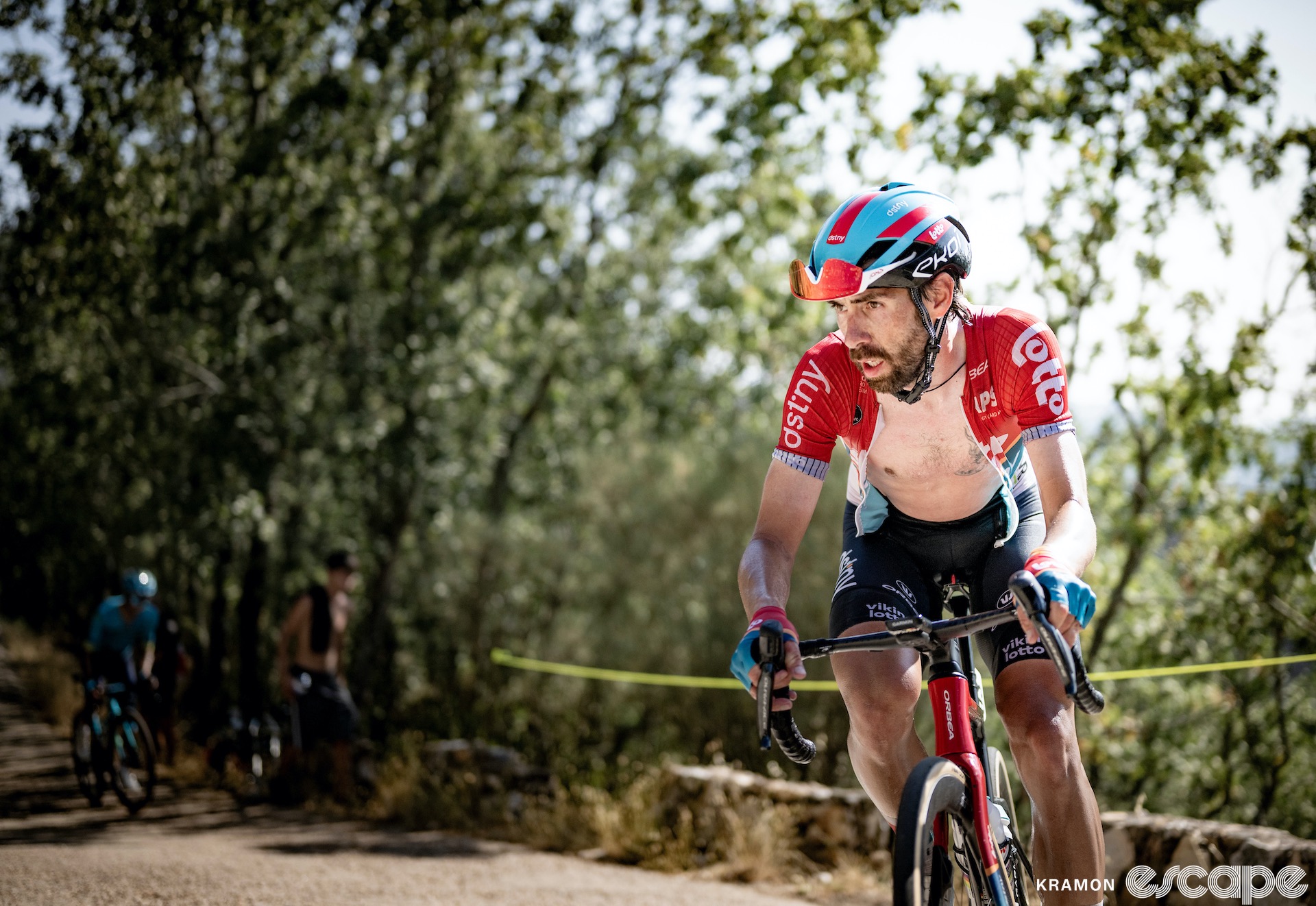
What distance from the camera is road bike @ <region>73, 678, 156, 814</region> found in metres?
10.3

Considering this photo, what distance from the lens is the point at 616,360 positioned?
20.3 metres

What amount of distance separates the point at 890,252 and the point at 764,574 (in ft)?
3.08

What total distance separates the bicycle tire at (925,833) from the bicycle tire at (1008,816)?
0.26m

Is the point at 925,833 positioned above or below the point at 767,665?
below

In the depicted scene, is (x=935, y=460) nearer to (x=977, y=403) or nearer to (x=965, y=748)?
(x=977, y=403)

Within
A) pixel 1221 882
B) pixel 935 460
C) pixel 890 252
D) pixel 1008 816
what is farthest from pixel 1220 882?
pixel 890 252

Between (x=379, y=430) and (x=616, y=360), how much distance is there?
310 inches

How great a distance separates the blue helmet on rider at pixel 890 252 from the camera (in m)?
3.03

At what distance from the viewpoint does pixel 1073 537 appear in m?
2.78

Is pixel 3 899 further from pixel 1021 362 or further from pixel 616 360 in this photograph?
pixel 616 360

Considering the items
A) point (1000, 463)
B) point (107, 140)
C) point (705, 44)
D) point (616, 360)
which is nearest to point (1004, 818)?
point (1000, 463)

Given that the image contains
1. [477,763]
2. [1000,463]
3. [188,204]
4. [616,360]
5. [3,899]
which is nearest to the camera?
[1000,463]

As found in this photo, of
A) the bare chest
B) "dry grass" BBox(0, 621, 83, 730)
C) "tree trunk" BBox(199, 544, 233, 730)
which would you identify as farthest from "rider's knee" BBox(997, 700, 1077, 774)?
"dry grass" BBox(0, 621, 83, 730)

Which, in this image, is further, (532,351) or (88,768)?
(532,351)
